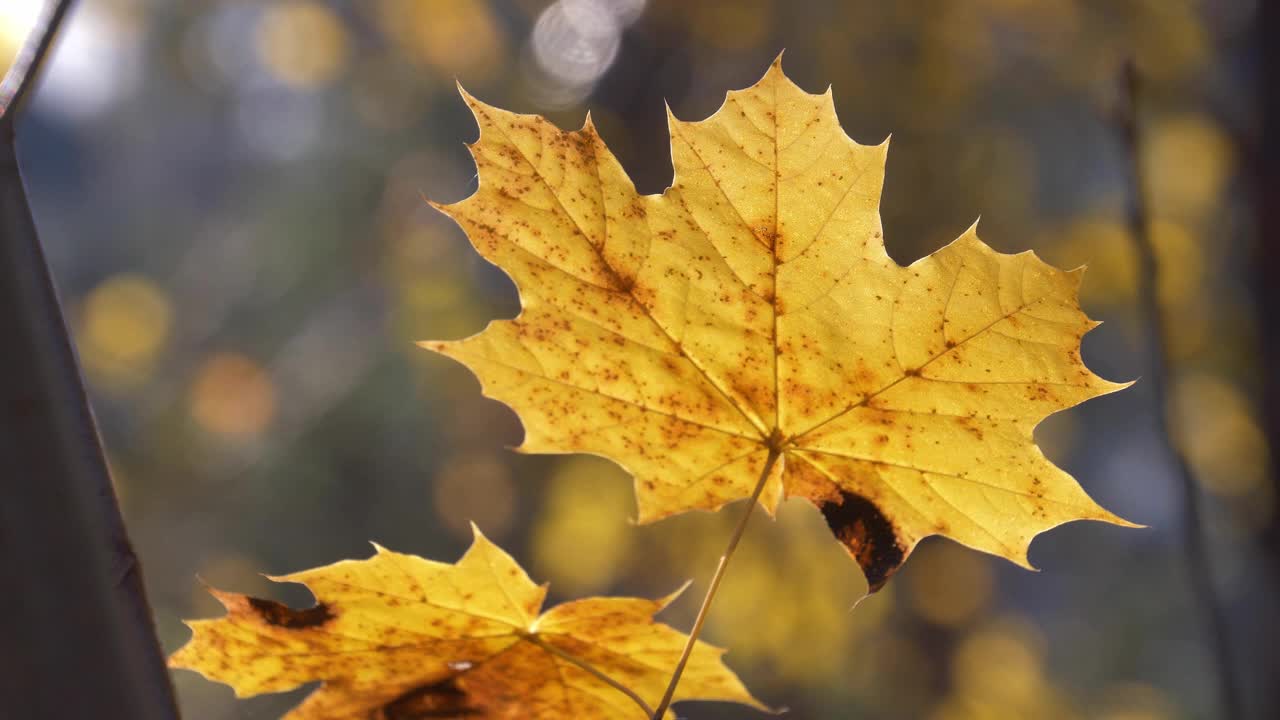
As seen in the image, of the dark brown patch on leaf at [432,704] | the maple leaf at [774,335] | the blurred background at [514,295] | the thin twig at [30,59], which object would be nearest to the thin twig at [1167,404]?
the maple leaf at [774,335]

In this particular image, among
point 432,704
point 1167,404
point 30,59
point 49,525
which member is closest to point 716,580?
point 432,704

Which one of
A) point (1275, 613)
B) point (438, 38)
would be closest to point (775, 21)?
point (438, 38)

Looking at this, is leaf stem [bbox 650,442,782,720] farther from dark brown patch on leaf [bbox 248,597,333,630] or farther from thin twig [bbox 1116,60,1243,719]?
thin twig [bbox 1116,60,1243,719]

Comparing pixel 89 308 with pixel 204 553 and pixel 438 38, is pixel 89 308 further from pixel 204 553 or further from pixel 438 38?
pixel 438 38

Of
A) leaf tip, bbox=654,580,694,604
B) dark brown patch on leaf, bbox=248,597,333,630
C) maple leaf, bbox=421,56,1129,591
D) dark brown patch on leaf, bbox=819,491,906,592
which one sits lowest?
dark brown patch on leaf, bbox=248,597,333,630

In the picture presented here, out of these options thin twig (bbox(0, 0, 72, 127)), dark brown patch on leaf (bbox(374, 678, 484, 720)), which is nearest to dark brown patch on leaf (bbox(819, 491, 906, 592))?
dark brown patch on leaf (bbox(374, 678, 484, 720))

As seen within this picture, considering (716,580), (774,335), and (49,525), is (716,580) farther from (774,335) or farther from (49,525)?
(49,525)
